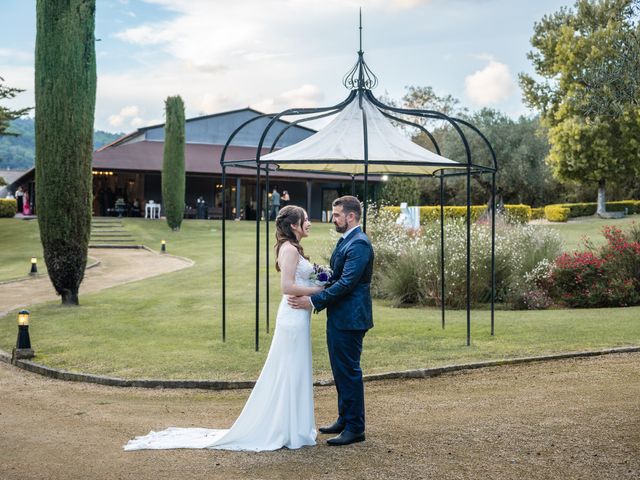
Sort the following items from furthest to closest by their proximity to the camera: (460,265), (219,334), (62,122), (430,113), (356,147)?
1. (460,265)
2. (62,122)
3. (219,334)
4. (430,113)
5. (356,147)

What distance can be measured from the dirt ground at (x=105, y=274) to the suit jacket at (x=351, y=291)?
37.3 feet

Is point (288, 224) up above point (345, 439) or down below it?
above

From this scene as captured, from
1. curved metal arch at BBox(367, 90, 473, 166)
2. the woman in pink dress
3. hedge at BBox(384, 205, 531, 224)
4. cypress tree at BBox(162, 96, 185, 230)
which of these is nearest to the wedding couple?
curved metal arch at BBox(367, 90, 473, 166)

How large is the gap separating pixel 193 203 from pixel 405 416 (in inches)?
1538

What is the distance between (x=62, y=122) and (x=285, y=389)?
10925mm

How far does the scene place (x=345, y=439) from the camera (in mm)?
6379

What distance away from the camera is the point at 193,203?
45531 mm

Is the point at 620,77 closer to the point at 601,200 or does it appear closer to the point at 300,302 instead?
the point at 300,302

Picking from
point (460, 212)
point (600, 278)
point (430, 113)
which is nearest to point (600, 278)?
point (600, 278)

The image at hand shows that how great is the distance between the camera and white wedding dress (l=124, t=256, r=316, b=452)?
6336 millimetres

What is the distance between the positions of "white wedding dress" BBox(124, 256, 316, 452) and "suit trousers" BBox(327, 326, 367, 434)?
0.26 meters

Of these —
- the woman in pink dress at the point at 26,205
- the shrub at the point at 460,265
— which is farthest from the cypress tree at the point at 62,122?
the woman in pink dress at the point at 26,205

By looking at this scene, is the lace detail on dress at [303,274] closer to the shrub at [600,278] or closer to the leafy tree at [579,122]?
the shrub at [600,278]

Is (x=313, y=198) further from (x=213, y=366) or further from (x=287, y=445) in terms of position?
(x=287, y=445)
